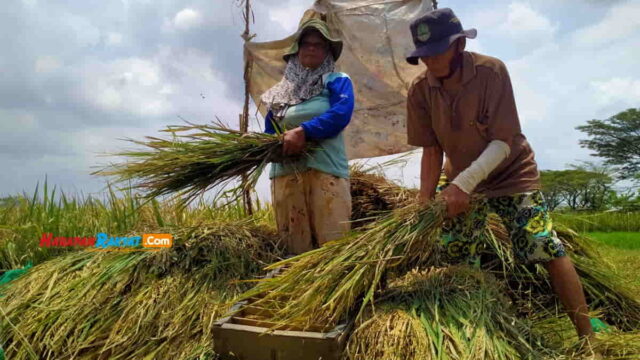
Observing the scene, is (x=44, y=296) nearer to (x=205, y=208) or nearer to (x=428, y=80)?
(x=205, y=208)

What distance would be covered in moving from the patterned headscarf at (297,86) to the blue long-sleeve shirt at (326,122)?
4cm

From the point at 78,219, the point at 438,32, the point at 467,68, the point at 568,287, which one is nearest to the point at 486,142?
the point at 467,68

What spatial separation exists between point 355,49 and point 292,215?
3.71 metres

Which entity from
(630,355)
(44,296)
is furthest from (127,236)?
(630,355)

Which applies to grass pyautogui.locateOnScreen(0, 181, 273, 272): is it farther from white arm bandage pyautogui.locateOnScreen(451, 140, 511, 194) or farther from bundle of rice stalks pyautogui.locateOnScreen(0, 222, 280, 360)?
white arm bandage pyautogui.locateOnScreen(451, 140, 511, 194)

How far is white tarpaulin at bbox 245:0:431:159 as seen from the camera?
5828mm

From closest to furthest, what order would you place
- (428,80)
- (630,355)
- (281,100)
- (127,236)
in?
(630,355) < (428,80) < (281,100) < (127,236)

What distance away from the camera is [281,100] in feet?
9.26

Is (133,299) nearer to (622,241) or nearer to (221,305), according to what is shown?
(221,305)

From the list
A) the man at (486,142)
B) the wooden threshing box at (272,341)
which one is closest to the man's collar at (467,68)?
the man at (486,142)

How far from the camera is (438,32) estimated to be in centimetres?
206

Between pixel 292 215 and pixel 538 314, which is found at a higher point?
pixel 292 215

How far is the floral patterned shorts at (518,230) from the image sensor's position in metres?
2.11

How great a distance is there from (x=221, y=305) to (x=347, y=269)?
0.79 m
